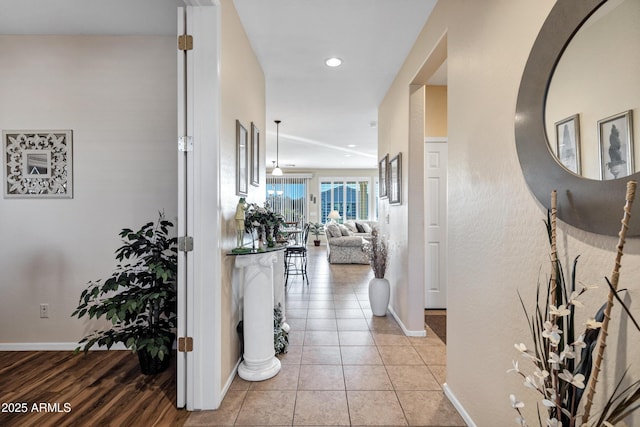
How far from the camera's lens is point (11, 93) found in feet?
8.44

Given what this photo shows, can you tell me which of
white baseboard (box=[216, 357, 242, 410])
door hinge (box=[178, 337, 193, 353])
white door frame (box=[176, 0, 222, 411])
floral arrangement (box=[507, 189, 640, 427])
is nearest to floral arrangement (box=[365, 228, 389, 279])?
white baseboard (box=[216, 357, 242, 410])

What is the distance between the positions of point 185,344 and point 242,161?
1371mm

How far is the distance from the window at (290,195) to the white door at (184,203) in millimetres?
8670

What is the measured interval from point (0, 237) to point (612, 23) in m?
4.04

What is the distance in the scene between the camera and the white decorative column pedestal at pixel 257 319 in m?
2.13

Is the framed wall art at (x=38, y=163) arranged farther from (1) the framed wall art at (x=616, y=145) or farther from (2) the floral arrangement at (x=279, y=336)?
(1) the framed wall art at (x=616, y=145)

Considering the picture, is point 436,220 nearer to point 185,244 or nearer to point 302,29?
point 302,29

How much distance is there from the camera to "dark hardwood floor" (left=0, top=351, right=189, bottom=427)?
1.75 metres

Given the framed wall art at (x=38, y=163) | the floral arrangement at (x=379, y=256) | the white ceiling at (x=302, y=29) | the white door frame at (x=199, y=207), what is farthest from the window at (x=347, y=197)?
the white door frame at (x=199, y=207)

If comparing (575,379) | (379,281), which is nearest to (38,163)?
(379,281)

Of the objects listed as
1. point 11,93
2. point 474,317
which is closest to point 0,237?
point 11,93

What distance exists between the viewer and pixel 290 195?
34.8ft

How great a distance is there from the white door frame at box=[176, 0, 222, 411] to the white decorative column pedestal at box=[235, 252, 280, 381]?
0.33 m

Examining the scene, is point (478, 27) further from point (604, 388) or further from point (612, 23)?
point (604, 388)
